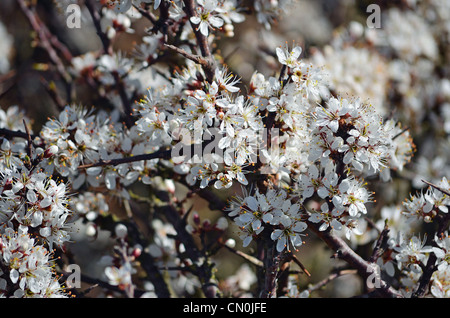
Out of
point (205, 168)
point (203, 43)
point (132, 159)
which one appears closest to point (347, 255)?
point (205, 168)

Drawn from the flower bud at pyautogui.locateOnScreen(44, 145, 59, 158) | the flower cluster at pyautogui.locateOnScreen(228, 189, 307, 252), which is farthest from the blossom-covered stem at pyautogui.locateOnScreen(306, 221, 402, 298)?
the flower bud at pyautogui.locateOnScreen(44, 145, 59, 158)

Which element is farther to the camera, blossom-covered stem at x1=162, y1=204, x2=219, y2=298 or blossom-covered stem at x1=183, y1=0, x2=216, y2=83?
blossom-covered stem at x1=162, y1=204, x2=219, y2=298

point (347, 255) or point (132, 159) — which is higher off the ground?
point (132, 159)

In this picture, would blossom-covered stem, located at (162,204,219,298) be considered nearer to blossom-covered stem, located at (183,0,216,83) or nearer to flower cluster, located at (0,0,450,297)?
flower cluster, located at (0,0,450,297)

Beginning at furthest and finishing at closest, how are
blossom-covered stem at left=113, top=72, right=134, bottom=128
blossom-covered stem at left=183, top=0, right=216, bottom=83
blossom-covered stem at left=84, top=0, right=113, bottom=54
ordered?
blossom-covered stem at left=113, top=72, right=134, bottom=128 < blossom-covered stem at left=84, top=0, right=113, bottom=54 < blossom-covered stem at left=183, top=0, right=216, bottom=83

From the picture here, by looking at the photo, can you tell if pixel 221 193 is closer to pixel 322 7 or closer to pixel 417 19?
pixel 417 19

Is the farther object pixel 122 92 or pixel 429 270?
pixel 122 92

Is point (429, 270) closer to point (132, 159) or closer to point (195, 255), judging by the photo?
point (195, 255)

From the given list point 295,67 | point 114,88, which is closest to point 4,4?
point 114,88

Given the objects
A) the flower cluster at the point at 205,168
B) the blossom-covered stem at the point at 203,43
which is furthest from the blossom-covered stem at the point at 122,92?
the blossom-covered stem at the point at 203,43
